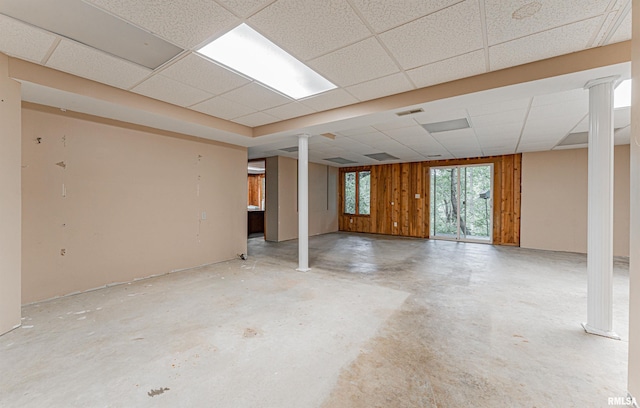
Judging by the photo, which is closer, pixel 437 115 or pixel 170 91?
pixel 170 91

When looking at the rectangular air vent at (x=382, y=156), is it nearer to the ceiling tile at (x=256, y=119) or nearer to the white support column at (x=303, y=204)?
the white support column at (x=303, y=204)

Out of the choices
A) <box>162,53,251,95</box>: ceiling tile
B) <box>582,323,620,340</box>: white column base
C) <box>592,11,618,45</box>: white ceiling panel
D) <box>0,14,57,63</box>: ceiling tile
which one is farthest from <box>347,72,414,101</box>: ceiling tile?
<box>582,323,620,340</box>: white column base

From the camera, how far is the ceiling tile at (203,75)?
2422mm

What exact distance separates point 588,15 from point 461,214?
6.42 meters

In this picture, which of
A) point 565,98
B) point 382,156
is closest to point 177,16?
point 565,98

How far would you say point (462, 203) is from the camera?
24.8ft

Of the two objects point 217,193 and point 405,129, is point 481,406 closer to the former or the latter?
point 405,129

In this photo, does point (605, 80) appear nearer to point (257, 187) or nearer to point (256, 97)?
point (256, 97)

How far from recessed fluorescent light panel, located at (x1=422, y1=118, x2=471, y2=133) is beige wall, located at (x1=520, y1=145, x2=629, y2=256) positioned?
3.63 meters

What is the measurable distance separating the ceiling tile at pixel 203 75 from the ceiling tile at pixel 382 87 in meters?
1.26

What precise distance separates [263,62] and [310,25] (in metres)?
0.75

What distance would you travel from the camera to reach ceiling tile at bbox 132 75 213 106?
111 inches

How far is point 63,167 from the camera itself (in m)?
3.24

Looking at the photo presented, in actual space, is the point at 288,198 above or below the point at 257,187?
below
